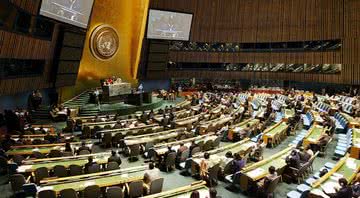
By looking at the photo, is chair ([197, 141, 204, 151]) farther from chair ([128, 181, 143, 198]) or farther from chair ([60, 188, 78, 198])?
chair ([60, 188, 78, 198])

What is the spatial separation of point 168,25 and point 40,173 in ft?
71.8

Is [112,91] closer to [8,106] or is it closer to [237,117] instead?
[8,106]

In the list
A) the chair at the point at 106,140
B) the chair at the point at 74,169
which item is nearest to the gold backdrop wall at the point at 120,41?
the chair at the point at 106,140

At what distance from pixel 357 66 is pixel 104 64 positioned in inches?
901

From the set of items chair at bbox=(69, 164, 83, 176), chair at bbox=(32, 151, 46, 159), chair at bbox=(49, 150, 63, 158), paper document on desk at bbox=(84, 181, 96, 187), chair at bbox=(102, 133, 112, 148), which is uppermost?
chair at bbox=(102, 133, 112, 148)

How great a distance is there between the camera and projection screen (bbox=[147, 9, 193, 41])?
27219mm

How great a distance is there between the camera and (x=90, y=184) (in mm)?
7652

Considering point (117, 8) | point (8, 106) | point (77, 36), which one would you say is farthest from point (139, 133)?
point (117, 8)

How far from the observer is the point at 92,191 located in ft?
24.0

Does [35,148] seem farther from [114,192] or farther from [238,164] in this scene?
[238,164]

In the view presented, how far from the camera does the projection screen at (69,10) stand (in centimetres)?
1640

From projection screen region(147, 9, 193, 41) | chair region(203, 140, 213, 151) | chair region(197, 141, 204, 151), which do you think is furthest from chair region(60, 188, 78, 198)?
projection screen region(147, 9, 193, 41)

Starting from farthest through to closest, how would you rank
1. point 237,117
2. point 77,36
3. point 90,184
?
point 77,36 → point 237,117 → point 90,184

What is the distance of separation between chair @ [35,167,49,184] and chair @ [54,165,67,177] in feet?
0.79
